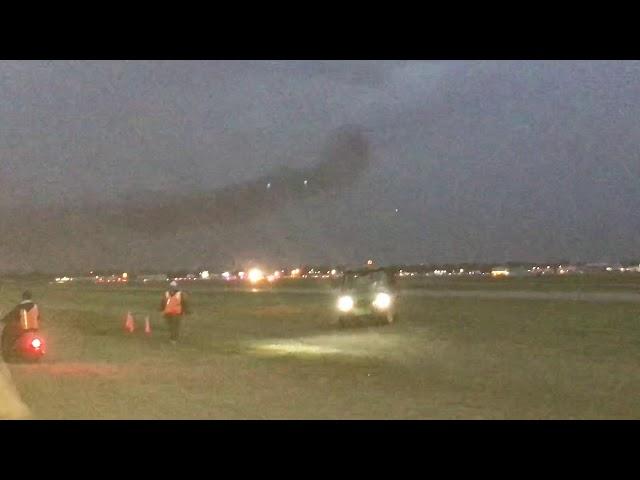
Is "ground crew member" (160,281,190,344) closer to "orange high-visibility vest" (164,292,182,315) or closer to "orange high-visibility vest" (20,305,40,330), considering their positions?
"orange high-visibility vest" (164,292,182,315)

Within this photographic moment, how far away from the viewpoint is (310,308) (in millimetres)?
50156

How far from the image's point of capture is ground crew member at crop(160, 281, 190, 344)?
2733cm

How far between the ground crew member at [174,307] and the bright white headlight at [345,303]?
804 centimetres

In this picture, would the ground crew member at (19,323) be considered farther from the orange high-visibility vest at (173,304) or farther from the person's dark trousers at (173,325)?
the person's dark trousers at (173,325)

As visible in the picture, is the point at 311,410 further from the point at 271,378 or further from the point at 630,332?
the point at 630,332

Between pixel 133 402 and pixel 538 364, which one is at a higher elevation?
pixel 538 364

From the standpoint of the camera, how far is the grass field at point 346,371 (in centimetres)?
1440

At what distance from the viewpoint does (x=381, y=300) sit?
112 ft

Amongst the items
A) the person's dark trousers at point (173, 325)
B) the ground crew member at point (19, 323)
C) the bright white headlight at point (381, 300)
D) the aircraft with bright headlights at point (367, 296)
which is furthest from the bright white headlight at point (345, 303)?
the ground crew member at point (19, 323)

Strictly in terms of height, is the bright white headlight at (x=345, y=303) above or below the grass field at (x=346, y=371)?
above

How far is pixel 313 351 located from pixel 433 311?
67.3ft
